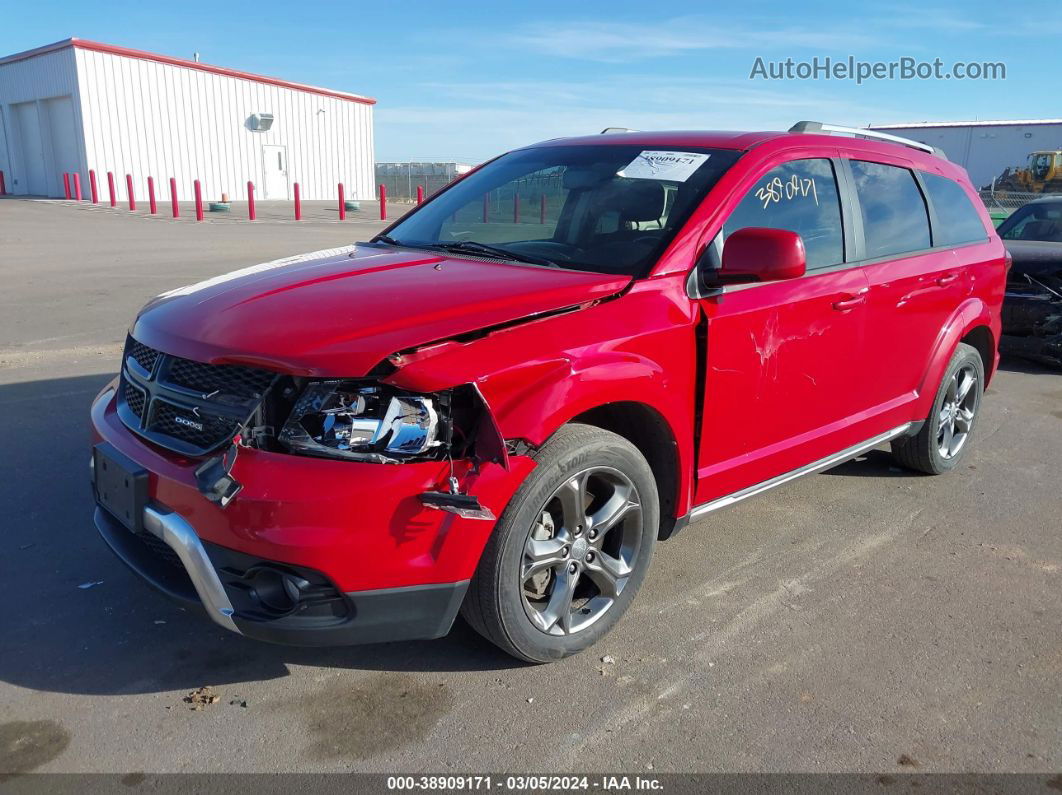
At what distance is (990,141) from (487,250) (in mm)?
52034

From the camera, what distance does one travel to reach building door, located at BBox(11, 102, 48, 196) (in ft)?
106

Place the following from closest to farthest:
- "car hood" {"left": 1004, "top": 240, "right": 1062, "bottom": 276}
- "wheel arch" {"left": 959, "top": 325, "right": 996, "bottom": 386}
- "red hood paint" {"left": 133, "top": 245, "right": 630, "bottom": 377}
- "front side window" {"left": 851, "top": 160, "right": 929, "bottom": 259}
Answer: "red hood paint" {"left": 133, "top": 245, "right": 630, "bottom": 377}, "front side window" {"left": 851, "top": 160, "right": 929, "bottom": 259}, "wheel arch" {"left": 959, "top": 325, "right": 996, "bottom": 386}, "car hood" {"left": 1004, "top": 240, "right": 1062, "bottom": 276}

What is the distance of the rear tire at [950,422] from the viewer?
15.9ft

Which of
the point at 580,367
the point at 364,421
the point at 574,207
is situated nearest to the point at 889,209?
the point at 574,207

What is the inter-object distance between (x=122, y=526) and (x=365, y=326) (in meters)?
1.20

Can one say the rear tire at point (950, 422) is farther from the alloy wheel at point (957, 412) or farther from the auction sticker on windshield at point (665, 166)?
the auction sticker on windshield at point (665, 166)

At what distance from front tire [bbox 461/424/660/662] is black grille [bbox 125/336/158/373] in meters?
1.36

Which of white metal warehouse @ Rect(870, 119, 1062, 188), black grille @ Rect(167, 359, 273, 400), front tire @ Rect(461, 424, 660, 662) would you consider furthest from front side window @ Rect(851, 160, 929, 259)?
white metal warehouse @ Rect(870, 119, 1062, 188)

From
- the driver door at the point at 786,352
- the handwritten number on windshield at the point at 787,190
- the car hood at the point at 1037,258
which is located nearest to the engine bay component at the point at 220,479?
the driver door at the point at 786,352

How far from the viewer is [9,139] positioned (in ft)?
111

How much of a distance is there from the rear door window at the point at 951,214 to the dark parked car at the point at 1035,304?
10.5 feet

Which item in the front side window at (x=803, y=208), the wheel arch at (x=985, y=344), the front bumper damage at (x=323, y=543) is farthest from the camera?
the wheel arch at (x=985, y=344)

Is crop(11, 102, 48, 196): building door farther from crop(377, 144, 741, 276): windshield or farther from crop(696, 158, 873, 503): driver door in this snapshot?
crop(696, 158, 873, 503): driver door

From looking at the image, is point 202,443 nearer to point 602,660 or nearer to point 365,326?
point 365,326
